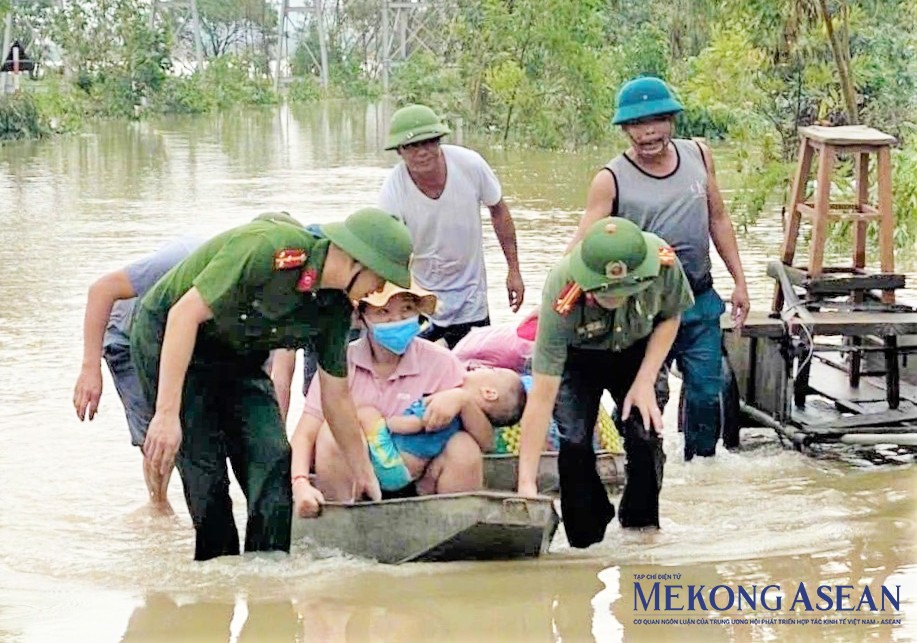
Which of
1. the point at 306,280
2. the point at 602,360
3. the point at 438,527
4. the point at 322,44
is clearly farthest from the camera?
the point at 322,44

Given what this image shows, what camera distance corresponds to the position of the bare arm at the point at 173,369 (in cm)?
578

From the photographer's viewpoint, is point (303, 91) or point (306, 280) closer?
point (306, 280)

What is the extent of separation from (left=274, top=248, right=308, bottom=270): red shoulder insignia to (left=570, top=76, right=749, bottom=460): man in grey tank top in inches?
78.1

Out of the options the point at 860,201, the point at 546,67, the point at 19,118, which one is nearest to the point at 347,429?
the point at 860,201

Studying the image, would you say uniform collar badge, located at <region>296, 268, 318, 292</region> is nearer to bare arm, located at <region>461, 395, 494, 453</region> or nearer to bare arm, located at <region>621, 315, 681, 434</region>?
bare arm, located at <region>461, 395, 494, 453</region>

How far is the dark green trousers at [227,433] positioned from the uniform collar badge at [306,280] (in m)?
0.56

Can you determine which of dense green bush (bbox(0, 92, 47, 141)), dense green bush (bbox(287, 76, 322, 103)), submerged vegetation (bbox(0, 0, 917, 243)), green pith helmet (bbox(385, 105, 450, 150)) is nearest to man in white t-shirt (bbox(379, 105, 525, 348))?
green pith helmet (bbox(385, 105, 450, 150))

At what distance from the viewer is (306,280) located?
5.75 meters

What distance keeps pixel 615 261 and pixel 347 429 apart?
44.3 inches

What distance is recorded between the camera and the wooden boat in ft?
20.4

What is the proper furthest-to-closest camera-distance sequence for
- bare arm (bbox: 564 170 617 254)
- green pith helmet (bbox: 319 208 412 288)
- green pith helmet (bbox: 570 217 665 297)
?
bare arm (bbox: 564 170 617 254), green pith helmet (bbox: 570 217 665 297), green pith helmet (bbox: 319 208 412 288)

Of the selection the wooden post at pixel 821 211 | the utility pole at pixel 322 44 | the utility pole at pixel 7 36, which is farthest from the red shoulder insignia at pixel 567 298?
the utility pole at pixel 322 44

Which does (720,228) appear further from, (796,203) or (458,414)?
(458,414)

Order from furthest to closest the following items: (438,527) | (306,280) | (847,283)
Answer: (847,283)
(438,527)
(306,280)
